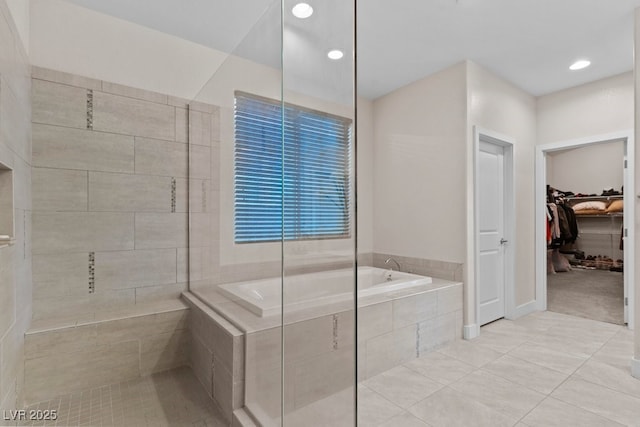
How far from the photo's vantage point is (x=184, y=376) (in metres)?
2.19

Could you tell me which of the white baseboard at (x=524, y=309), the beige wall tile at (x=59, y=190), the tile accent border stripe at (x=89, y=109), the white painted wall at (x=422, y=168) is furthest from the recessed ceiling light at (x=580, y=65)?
the beige wall tile at (x=59, y=190)

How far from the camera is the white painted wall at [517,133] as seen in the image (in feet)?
10.0

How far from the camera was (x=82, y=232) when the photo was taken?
2.19m

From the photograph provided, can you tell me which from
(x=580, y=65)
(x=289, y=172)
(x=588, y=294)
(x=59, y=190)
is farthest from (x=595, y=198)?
(x=59, y=190)

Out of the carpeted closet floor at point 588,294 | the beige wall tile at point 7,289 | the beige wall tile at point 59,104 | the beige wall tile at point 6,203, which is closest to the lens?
the beige wall tile at point 7,289

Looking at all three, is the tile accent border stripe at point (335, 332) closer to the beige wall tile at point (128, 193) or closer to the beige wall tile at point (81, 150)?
the beige wall tile at point (128, 193)

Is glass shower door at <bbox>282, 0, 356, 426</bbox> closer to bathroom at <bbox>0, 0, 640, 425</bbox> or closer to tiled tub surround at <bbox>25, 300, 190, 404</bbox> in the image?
bathroom at <bbox>0, 0, 640, 425</bbox>

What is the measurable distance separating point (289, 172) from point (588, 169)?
7.23 m

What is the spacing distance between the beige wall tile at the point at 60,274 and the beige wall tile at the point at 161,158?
76cm

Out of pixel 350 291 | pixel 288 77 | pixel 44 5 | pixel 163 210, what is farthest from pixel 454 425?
pixel 44 5

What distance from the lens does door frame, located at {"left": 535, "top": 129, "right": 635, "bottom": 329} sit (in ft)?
10.2

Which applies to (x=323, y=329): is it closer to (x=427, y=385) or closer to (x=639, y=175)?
(x=427, y=385)

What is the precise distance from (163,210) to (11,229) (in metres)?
1.02

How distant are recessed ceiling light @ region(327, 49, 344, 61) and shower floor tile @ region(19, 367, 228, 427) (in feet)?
6.14
